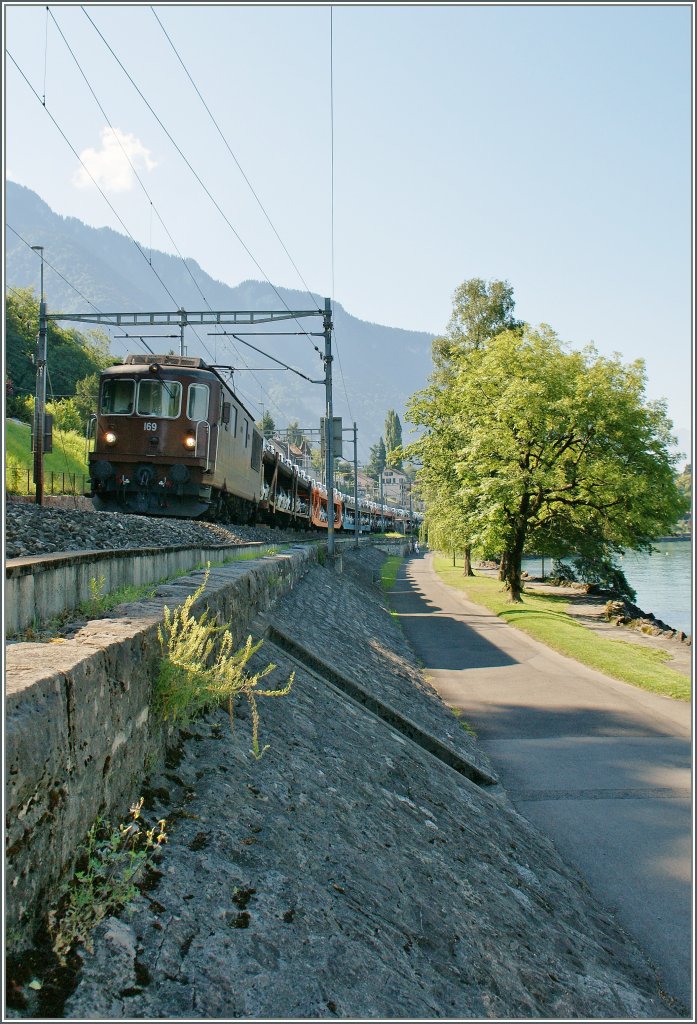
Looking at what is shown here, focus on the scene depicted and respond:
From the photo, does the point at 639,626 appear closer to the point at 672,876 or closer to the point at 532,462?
the point at 532,462

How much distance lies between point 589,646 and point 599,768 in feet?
32.1

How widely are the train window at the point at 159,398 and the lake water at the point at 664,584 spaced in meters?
13.2

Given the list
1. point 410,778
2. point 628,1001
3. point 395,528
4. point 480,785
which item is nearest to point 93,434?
point 480,785

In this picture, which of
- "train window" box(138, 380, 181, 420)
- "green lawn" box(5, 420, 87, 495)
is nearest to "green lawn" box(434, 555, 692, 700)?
"train window" box(138, 380, 181, 420)

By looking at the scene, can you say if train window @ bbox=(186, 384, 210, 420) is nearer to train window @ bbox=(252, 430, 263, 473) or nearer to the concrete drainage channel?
train window @ bbox=(252, 430, 263, 473)

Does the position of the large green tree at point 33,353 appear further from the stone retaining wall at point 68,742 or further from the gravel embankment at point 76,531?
the stone retaining wall at point 68,742

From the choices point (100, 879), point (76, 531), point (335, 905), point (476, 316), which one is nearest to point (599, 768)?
point (76, 531)

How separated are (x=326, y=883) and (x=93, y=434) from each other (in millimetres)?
17854

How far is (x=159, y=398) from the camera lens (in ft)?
62.3

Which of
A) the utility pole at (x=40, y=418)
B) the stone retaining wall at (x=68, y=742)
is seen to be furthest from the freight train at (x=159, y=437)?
the stone retaining wall at (x=68, y=742)

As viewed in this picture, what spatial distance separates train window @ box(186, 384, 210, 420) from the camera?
62.3 ft

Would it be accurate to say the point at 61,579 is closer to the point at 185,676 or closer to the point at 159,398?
the point at 185,676

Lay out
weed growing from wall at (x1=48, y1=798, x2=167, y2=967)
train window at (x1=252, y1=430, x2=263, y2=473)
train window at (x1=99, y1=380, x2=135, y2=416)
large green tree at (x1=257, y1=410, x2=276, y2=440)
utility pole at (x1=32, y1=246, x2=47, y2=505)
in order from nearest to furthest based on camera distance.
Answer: weed growing from wall at (x1=48, y1=798, x2=167, y2=967) → train window at (x1=99, y1=380, x2=135, y2=416) → utility pole at (x1=32, y1=246, x2=47, y2=505) → train window at (x1=252, y1=430, x2=263, y2=473) → large green tree at (x1=257, y1=410, x2=276, y2=440)

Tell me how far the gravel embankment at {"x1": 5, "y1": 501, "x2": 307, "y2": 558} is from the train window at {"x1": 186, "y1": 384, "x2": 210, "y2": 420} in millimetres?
4627
